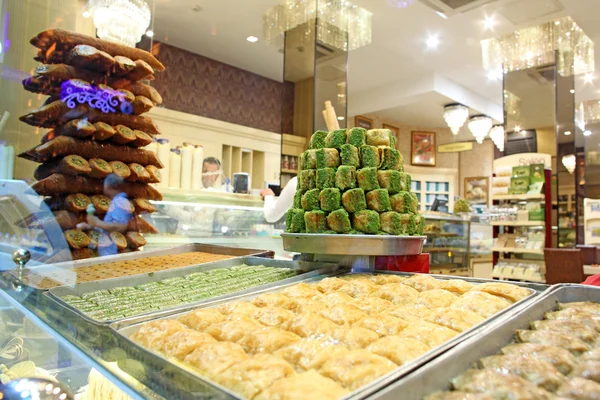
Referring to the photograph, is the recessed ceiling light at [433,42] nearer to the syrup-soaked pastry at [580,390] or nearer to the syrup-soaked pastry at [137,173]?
the syrup-soaked pastry at [137,173]

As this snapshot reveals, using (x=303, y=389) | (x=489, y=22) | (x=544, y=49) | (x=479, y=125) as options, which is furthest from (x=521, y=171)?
(x=303, y=389)

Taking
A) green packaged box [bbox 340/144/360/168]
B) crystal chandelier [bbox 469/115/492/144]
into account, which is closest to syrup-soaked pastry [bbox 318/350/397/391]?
green packaged box [bbox 340/144/360/168]

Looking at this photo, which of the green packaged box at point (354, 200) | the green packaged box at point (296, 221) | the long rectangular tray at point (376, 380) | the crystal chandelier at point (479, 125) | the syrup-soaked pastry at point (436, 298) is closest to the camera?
the long rectangular tray at point (376, 380)

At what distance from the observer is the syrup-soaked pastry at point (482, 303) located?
0.99 meters

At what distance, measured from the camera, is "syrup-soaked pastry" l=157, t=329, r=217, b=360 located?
0.80 metres

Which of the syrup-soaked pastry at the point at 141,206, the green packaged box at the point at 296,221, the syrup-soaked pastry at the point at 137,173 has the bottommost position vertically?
the green packaged box at the point at 296,221

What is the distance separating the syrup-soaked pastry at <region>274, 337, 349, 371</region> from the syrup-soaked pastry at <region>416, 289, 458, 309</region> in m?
0.36

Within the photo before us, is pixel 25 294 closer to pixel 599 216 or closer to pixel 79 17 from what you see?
pixel 79 17

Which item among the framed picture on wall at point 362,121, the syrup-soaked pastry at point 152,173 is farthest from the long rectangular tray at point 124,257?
the framed picture on wall at point 362,121

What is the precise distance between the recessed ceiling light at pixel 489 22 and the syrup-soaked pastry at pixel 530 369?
248 inches

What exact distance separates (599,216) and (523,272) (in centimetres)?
177

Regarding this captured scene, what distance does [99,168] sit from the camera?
82.0 inches

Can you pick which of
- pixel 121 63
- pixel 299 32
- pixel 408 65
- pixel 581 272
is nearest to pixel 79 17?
pixel 121 63

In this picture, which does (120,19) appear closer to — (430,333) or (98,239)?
(98,239)
